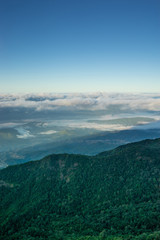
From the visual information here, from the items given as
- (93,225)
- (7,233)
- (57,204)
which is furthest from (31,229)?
(93,225)

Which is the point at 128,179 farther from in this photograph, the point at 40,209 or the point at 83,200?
the point at 40,209

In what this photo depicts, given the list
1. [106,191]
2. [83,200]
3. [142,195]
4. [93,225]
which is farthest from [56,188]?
[142,195]

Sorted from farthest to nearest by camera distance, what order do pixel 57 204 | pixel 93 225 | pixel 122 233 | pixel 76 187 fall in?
pixel 76 187, pixel 57 204, pixel 93 225, pixel 122 233

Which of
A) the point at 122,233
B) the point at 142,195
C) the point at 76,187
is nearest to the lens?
the point at 122,233

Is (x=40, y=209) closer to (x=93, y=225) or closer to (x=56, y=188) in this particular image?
(x=56, y=188)

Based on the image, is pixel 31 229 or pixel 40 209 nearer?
pixel 31 229

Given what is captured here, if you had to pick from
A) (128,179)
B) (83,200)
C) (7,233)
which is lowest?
(7,233)

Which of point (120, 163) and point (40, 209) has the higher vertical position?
point (120, 163)
